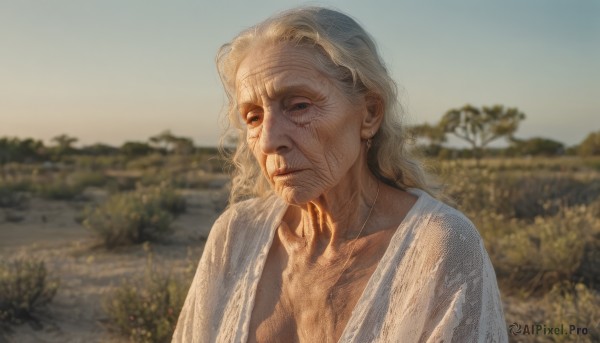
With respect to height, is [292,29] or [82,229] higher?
[292,29]

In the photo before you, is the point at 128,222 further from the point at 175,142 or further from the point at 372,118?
the point at 175,142

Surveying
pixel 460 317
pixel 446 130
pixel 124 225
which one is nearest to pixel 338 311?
pixel 460 317

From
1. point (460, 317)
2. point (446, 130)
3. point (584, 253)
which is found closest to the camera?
point (460, 317)

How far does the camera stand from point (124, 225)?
9.62m

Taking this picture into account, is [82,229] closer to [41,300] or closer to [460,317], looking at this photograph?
[41,300]

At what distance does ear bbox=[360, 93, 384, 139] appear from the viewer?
2.20 meters

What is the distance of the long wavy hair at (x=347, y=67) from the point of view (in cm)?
203

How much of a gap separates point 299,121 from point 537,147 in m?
44.7

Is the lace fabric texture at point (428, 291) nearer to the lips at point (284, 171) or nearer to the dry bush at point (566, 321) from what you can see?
the lips at point (284, 171)

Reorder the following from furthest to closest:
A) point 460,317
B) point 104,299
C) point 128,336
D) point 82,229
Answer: point 82,229 < point 104,299 < point 128,336 < point 460,317

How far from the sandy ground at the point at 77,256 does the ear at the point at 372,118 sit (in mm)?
4135

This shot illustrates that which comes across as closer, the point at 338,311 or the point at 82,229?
the point at 338,311

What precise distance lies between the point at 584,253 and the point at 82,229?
8980 millimetres

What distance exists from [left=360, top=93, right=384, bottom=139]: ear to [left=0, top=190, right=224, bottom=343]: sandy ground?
4135mm
